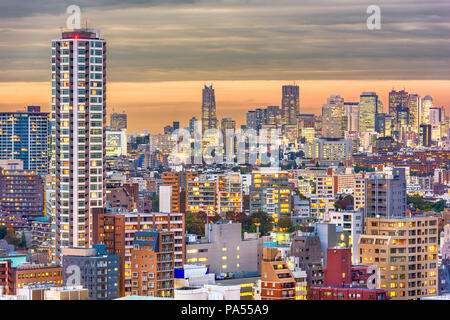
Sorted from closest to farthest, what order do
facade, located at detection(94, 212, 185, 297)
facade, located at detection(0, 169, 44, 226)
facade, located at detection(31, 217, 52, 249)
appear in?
facade, located at detection(94, 212, 185, 297) < facade, located at detection(31, 217, 52, 249) < facade, located at detection(0, 169, 44, 226)

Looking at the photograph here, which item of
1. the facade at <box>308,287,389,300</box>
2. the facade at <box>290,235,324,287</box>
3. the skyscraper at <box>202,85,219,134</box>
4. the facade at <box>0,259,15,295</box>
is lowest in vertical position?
the facade at <box>0,259,15,295</box>

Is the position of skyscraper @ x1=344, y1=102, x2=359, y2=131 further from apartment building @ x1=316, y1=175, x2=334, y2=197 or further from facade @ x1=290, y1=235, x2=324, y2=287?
facade @ x1=290, y1=235, x2=324, y2=287

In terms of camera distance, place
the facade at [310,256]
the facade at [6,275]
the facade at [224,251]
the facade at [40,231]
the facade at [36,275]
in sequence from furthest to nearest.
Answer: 1. the facade at [40,231]
2. the facade at [224,251]
3. the facade at [6,275]
4. the facade at [36,275]
5. the facade at [310,256]

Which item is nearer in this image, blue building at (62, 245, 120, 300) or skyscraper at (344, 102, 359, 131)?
blue building at (62, 245, 120, 300)

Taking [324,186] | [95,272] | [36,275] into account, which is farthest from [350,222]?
[324,186]

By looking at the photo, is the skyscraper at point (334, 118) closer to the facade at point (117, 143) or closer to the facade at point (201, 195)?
the facade at point (117, 143)

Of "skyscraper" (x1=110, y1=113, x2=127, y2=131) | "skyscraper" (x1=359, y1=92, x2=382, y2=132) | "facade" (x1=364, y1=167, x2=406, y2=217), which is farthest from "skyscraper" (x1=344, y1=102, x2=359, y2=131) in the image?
"facade" (x1=364, y1=167, x2=406, y2=217)

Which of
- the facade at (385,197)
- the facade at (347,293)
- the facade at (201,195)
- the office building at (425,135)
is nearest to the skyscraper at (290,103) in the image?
the office building at (425,135)
